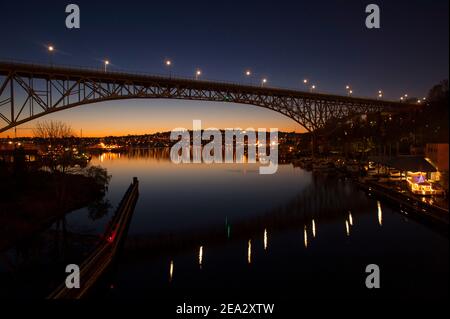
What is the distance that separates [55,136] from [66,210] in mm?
11328

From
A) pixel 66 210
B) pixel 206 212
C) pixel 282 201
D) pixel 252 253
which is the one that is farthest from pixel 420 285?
pixel 66 210

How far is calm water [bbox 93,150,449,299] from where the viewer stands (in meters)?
10.0

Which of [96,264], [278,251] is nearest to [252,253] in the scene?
[278,251]

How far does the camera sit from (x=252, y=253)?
13.3 metres

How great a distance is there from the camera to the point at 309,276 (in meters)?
10.9

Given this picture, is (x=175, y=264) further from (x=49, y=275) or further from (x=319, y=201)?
(x=319, y=201)

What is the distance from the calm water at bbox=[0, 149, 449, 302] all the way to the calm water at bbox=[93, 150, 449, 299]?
0.03 metres

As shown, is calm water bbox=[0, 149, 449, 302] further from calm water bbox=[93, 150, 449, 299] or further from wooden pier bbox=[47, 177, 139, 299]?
wooden pier bbox=[47, 177, 139, 299]

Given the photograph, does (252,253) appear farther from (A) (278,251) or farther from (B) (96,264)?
(B) (96,264)

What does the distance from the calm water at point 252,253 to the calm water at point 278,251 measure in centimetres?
3

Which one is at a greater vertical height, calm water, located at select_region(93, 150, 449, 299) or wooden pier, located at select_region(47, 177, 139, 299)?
wooden pier, located at select_region(47, 177, 139, 299)

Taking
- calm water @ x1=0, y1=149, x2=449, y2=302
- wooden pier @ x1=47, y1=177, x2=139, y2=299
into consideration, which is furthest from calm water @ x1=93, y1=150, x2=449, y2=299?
wooden pier @ x1=47, y1=177, x2=139, y2=299

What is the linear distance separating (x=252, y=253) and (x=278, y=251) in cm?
100
